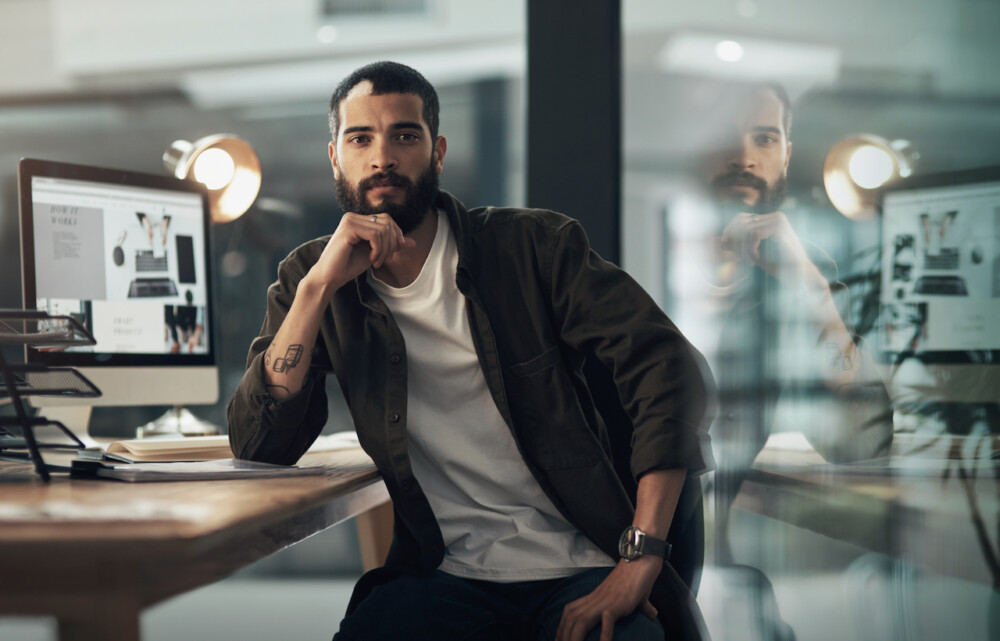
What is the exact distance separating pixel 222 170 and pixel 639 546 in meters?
1.30

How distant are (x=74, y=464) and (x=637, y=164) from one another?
4.09ft

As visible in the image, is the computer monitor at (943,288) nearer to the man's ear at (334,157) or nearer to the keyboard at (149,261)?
the man's ear at (334,157)

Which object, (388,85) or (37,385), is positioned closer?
(37,385)

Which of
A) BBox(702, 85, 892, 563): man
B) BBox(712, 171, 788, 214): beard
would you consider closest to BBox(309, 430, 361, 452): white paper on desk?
BBox(702, 85, 892, 563): man

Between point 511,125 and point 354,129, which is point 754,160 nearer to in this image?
point 511,125

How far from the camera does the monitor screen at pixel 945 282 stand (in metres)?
1.35

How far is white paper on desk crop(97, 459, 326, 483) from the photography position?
976 mm

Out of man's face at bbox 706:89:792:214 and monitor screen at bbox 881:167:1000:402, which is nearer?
monitor screen at bbox 881:167:1000:402

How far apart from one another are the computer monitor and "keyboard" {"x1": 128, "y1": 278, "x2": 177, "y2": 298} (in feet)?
4.52

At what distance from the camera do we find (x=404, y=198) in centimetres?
131

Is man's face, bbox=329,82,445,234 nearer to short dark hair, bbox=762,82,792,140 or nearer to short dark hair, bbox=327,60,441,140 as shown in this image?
short dark hair, bbox=327,60,441,140

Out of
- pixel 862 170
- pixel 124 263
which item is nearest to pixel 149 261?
pixel 124 263

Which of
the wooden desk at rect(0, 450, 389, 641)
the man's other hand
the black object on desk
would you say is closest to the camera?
the wooden desk at rect(0, 450, 389, 641)

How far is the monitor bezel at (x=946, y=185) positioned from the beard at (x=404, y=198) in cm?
81
